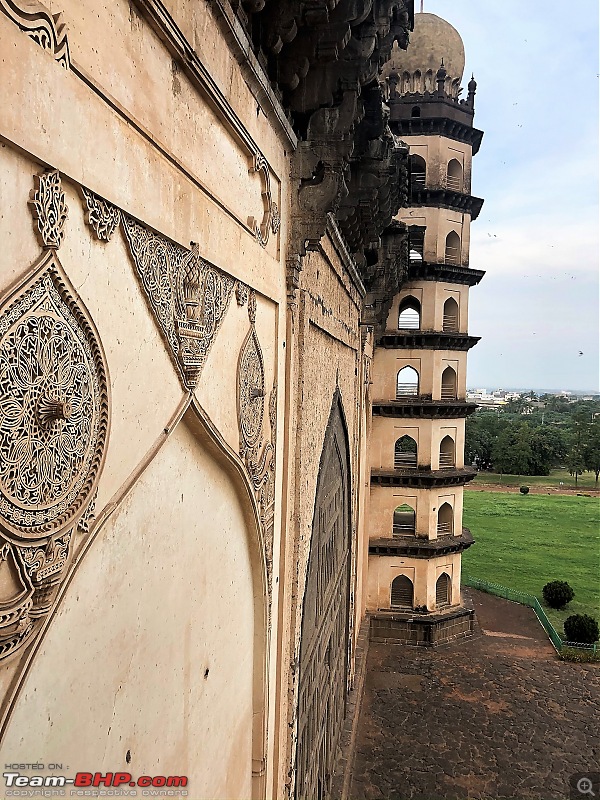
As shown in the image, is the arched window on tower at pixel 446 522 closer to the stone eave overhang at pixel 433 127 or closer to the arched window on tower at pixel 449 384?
the arched window on tower at pixel 449 384

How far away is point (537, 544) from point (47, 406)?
2424cm

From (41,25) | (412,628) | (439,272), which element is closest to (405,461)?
(412,628)

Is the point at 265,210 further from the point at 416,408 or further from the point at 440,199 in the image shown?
the point at 440,199

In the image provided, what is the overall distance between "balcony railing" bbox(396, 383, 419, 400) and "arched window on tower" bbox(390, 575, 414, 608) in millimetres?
3579

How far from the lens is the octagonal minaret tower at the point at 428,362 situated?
12312mm

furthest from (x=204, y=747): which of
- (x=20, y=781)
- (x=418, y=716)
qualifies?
(x=418, y=716)

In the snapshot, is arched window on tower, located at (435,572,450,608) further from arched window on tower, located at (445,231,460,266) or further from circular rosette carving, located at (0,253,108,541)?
circular rosette carving, located at (0,253,108,541)

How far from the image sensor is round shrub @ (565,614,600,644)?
12359mm

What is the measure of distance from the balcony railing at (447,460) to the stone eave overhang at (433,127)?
6364 mm

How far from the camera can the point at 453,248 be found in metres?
13.0

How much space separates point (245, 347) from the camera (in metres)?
2.89

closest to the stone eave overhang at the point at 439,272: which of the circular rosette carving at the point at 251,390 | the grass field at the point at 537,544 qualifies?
the grass field at the point at 537,544

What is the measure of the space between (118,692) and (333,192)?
9.35ft

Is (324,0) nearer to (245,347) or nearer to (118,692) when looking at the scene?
(245,347)
